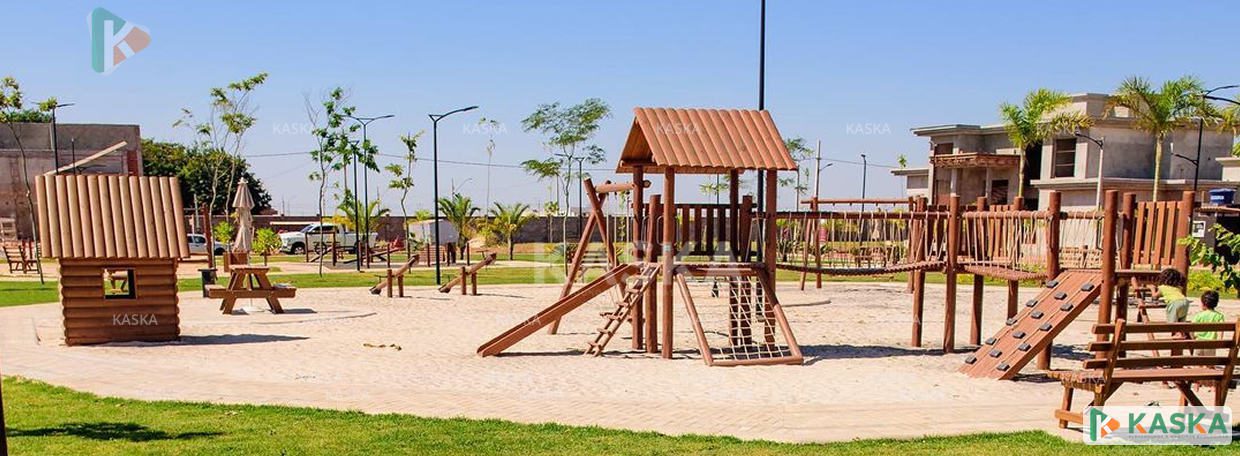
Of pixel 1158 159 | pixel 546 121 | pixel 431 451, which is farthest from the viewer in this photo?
pixel 546 121

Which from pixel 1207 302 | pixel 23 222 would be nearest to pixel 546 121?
pixel 23 222

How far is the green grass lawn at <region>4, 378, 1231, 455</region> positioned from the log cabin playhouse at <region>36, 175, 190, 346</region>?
19.1 feet

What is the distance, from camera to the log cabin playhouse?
48.5ft

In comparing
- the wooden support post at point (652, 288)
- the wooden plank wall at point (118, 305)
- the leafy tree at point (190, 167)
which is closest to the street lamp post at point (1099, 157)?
A: the wooden support post at point (652, 288)

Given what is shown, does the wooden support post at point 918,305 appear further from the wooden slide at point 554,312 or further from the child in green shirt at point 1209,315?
the child in green shirt at point 1209,315

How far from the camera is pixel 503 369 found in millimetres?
13406

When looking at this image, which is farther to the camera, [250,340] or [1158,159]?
[1158,159]

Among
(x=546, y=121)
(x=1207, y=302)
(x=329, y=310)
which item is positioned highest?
(x=546, y=121)

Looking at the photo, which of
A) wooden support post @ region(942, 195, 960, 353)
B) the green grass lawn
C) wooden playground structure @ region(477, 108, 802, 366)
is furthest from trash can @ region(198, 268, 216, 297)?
wooden support post @ region(942, 195, 960, 353)

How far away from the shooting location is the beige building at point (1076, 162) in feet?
166

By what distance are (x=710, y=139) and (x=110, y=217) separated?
9.72 m

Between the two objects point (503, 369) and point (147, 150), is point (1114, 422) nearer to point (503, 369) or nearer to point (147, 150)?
point (503, 369)

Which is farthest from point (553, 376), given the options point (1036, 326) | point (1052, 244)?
point (1052, 244)

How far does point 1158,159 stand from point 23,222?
61.9 metres
